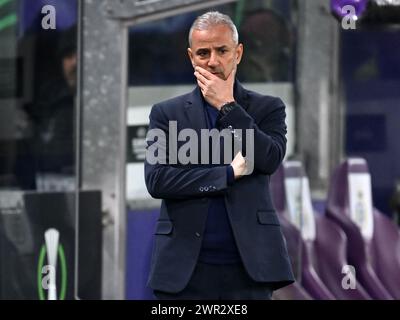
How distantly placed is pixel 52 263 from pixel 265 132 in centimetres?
259

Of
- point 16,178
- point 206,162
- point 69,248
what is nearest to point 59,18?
point 16,178

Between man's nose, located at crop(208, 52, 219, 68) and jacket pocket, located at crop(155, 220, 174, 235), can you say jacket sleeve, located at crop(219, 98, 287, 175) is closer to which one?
man's nose, located at crop(208, 52, 219, 68)

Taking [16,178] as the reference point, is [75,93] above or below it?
above

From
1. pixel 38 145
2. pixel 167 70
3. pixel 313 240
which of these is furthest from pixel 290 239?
pixel 38 145

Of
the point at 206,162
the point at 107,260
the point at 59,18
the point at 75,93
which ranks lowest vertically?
the point at 107,260

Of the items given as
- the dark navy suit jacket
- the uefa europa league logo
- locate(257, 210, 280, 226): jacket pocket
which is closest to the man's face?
the dark navy suit jacket

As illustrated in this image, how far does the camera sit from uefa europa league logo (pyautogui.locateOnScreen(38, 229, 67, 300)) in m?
5.65

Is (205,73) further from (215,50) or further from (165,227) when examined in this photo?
(165,227)

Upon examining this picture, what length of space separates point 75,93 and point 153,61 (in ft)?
1.49

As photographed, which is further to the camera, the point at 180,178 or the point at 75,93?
the point at 75,93

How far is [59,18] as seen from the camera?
564 centimetres

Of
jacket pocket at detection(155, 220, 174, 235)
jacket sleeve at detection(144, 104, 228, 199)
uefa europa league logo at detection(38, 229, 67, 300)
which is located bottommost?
uefa europa league logo at detection(38, 229, 67, 300)

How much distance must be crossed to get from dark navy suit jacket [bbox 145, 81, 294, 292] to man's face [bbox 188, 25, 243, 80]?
13 centimetres

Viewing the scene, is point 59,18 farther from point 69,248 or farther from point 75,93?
point 69,248
